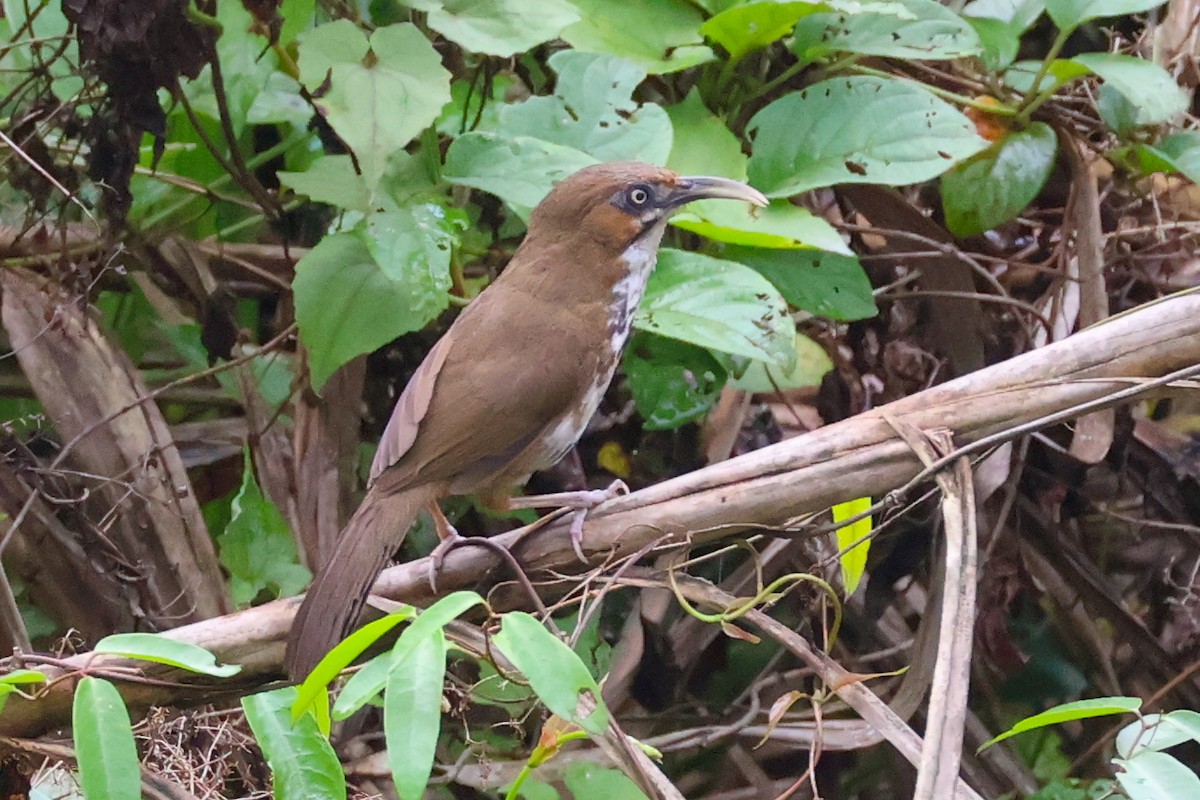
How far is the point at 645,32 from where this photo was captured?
8.52 feet

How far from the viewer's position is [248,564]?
2.52 metres

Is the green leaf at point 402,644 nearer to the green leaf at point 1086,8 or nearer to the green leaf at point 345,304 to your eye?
the green leaf at point 345,304

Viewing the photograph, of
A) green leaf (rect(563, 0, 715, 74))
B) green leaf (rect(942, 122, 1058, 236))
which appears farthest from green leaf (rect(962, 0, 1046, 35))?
green leaf (rect(563, 0, 715, 74))

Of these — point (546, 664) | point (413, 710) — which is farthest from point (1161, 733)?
point (413, 710)

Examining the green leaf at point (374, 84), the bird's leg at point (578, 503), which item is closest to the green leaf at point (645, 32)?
the green leaf at point (374, 84)

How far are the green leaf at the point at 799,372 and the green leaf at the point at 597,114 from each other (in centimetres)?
61

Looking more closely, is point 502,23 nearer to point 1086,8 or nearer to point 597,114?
point 597,114

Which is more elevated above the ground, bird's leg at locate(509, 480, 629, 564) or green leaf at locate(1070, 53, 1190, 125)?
green leaf at locate(1070, 53, 1190, 125)

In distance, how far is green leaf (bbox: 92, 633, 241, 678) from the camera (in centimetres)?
137

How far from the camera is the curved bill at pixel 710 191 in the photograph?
2322 millimetres

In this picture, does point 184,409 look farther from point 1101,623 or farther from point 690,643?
point 1101,623

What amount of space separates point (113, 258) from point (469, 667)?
119 centimetres

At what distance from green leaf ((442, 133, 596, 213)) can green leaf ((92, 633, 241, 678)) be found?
→ 3.79 ft

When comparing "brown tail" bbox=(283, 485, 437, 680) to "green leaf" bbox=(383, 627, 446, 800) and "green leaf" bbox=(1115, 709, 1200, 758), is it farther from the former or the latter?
"green leaf" bbox=(1115, 709, 1200, 758)
